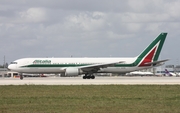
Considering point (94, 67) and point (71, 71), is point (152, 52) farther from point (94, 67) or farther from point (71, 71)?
point (71, 71)

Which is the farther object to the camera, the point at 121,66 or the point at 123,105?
the point at 121,66

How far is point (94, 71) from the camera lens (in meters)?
56.8

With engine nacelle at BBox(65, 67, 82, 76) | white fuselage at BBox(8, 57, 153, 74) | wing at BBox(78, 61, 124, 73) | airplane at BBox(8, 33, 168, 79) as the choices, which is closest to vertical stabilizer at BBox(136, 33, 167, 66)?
airplane at BBox(8, 33, 168, 79)

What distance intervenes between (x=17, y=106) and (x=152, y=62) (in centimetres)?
4077

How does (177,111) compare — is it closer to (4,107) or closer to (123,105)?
(123,105)

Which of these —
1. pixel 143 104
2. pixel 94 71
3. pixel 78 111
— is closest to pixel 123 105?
pixel 143 104

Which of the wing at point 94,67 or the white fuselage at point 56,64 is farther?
the white fuselage at point 56,64

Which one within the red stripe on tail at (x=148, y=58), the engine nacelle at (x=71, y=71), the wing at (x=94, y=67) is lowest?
the engine nacelle at (x=71, y=71)

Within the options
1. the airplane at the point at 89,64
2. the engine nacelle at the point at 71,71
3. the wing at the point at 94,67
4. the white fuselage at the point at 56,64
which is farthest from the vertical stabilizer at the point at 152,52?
the engine nacelle at the point at 71,71

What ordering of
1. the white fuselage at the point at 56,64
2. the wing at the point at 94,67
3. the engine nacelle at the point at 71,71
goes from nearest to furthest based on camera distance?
the engine nacelle at the point at 71,71 < the wing at the point at 94,67 < the white fuselage at the point at 56,64

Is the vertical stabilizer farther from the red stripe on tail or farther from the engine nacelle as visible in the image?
the engine nacelle

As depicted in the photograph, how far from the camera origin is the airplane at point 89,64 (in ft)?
183

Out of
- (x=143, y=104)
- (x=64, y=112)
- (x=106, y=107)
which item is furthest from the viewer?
(x=143, y=104)

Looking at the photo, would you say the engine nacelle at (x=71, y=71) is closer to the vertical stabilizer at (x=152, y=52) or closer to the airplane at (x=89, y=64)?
the airplane at (x=89, y=64)
